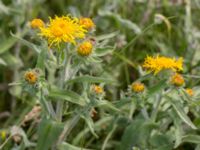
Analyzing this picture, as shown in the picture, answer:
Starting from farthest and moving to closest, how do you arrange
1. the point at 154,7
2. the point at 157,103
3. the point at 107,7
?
the point at 154,7 < the point at 107,7 < the point at 157,103

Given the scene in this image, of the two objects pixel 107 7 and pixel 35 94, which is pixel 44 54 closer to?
pixel 35 94

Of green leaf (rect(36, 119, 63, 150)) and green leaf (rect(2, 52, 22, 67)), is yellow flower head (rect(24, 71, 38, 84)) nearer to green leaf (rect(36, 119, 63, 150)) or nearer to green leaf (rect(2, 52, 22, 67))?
green leaf (rect(36, 119, 63, 150))

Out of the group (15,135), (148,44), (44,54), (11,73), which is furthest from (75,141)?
(148,44)

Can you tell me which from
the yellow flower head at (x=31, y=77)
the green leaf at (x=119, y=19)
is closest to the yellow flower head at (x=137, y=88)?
the yellow flower head at (x=31, y=77)

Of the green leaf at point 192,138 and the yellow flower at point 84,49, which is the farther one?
the green leaf at point 192,138

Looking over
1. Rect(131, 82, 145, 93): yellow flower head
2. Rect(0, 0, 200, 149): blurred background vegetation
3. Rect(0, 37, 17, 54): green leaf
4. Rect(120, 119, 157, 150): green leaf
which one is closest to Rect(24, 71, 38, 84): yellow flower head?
Rect(131, 82, 145, 93): yellow flower head

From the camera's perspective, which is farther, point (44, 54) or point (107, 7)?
point (107, 7)

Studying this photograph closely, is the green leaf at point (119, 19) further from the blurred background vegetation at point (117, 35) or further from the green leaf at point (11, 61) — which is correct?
the green leaf at point (11, 61)
